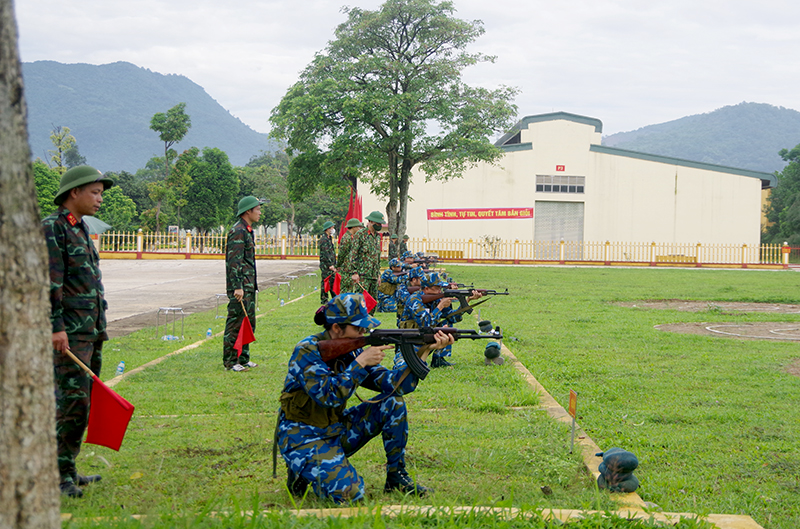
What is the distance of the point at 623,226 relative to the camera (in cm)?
4259

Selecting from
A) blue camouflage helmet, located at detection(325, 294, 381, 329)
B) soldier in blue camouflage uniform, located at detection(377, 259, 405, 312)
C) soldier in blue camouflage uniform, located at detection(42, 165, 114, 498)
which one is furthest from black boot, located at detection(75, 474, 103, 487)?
soldier in blue camouflage uniform, located at detection(377, 259, 405, 312)

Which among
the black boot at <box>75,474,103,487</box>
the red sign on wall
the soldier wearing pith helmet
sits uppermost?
the red sign on wall

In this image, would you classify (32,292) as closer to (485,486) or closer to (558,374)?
(485,486)

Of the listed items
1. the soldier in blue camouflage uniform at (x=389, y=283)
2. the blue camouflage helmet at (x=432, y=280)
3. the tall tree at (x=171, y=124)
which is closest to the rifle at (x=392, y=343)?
the blue camouflage helmet at (x=432, y=280)

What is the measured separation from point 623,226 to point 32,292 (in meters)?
43.3

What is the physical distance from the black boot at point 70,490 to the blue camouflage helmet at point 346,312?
5.93ft

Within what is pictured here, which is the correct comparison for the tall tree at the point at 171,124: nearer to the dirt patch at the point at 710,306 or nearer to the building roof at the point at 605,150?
the building roof at the point at 605,150

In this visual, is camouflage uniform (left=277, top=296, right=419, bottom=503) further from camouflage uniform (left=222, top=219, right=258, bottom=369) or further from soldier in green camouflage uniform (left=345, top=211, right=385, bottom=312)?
soldier in green camouflage uniform (left=345, top=211, right=385, bottom=312)

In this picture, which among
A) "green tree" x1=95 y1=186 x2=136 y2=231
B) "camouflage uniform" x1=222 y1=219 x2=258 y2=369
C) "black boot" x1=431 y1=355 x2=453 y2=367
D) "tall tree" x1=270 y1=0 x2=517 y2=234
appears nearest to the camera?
"camouflage uniform" x1=222 y1=219 x2=258 y2=369

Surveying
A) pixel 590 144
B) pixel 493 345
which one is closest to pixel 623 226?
pixel 590 144

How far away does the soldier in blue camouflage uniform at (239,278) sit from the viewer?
24.8 ft

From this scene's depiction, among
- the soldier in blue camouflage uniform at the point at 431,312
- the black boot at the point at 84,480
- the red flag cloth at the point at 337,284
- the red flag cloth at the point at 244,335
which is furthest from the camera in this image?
the red flag cloth at the point at 337,284

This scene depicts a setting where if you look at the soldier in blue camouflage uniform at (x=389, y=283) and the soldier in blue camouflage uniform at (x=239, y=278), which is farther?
the soldier in blue camouflage uniform at (x=389, y=283)

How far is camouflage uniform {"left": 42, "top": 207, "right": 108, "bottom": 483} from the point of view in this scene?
398 centimetres
